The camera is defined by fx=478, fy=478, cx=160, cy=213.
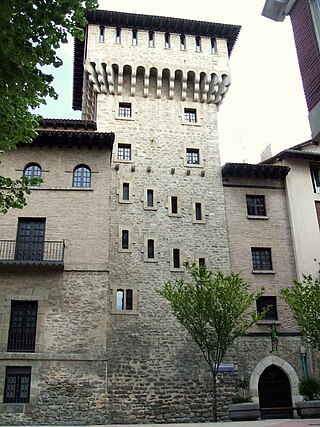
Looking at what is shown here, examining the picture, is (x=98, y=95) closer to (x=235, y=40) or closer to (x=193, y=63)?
(x=193, y=63)

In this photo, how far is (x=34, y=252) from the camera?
71.7 feet

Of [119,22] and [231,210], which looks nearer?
[231,210]

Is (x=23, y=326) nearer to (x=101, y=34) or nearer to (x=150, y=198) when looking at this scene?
(x=150, y=198)

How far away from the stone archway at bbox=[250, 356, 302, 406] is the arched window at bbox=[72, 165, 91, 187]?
40.3 feet

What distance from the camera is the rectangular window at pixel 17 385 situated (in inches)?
768

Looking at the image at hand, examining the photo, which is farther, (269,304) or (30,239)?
(269,304)

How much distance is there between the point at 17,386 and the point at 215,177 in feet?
48.5

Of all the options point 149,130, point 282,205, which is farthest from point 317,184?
point 149,130

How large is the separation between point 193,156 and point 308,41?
46.7 ft

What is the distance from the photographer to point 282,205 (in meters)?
27.1

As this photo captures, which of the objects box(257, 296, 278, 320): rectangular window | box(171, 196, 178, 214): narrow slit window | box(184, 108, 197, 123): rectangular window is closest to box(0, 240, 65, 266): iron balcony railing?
box(171, 196, 178, 214): narrow slit window

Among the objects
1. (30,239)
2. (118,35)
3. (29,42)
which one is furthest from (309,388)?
(118,35)

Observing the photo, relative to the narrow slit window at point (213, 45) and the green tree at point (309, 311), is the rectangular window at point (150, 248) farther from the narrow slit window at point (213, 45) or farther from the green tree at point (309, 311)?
the narrow slit window at point (213, 45)

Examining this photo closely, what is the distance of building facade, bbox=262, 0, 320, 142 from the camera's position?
510 inches
